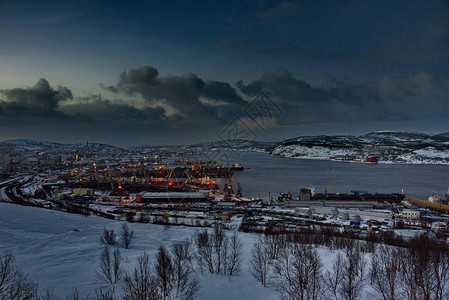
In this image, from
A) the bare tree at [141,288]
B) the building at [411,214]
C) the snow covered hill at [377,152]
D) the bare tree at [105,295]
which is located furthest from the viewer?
the snow covered hill at [377,152]

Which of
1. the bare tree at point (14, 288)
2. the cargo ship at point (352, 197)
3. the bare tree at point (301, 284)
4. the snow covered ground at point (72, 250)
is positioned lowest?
the cargo ship at point (352, 197)

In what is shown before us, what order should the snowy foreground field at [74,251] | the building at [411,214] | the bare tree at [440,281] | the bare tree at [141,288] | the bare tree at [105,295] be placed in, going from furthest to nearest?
the building at [411,214], the snowy foreground field at [74,251], the bare tree at [440,281], the bare tree at [141,288], the bare tree at [105,295]

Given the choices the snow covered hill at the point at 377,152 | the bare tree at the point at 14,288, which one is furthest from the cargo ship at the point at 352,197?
the snow covered hill at the point at 377,152

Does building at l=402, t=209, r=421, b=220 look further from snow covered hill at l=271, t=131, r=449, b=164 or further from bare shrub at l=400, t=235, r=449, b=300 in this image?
snow covered hill at l=271, t=131, r=449, b=164

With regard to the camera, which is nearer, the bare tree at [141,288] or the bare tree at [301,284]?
the bare tree at [141,288]

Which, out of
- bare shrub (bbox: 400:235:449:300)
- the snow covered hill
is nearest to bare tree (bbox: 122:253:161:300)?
bare shrub (bbox: 400:235:449:300)

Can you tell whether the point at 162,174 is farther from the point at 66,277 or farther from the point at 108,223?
the point at 66,277

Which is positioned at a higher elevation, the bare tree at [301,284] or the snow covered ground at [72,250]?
the bare tree at [301,284]

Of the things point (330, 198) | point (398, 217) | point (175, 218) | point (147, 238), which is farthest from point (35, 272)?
point (330, 198)

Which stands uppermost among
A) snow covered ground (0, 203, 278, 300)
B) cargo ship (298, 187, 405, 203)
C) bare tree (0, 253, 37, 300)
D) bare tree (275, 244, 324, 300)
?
bare tree (0, 253, 37, 300)

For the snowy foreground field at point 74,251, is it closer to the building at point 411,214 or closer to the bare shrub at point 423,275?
the bare shrub at point 423,275

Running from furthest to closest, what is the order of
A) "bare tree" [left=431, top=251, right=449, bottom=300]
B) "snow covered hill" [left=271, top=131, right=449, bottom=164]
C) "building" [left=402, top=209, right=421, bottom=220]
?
1. "snow covered hill" [left=271, top=131, right=449, bottom=164]
2. "building" [left=402, top=209, right=421, bottom=220]
3. "bare tree" [left=431, top=251, right=449, bottom=300]
